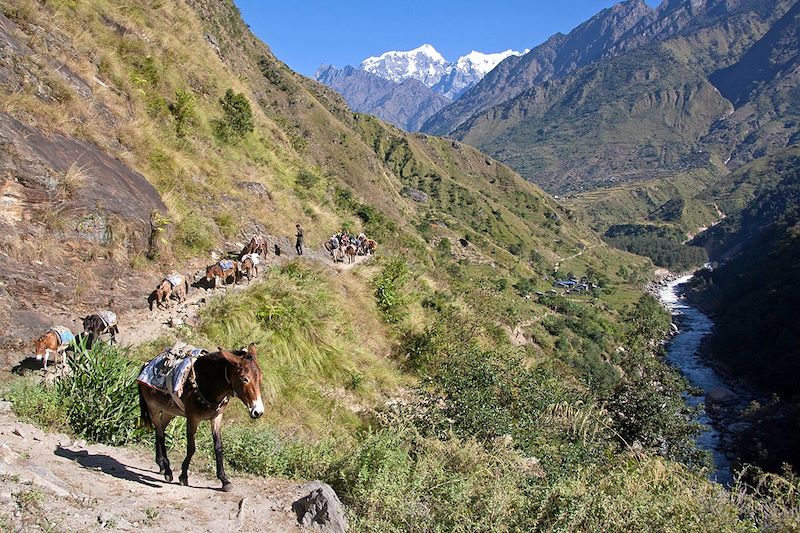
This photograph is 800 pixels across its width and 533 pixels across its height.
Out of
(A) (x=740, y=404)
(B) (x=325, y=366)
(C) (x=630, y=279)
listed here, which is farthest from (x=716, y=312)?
(B) (x=325, y=366)

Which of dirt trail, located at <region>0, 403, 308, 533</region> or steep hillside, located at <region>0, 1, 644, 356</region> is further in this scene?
steep hillside, located at <region>0, 1, 644, 356</region>

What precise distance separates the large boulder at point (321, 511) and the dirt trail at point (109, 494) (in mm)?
110

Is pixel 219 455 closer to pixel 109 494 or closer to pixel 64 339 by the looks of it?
pixel 109 494

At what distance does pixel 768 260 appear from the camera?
396 feet

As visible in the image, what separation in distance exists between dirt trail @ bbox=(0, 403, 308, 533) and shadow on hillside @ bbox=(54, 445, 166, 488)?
0.03 feet

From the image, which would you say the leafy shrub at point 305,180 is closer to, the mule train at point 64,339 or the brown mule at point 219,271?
the brown mule at point 219,271

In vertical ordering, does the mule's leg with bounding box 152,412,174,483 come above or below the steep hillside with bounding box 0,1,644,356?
below

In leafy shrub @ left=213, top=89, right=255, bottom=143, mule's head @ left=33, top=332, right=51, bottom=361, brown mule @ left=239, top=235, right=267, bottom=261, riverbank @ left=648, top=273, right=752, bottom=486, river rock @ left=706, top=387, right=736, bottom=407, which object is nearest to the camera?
mule's head @ left=33, top=332, right=51, bottom=361

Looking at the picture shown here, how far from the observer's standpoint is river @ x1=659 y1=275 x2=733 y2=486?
57.8 metres

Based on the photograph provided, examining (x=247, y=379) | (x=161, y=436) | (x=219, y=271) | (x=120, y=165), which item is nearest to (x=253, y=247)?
(x=219, y=271)

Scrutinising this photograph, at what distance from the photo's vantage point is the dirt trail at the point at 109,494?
→ 433cm

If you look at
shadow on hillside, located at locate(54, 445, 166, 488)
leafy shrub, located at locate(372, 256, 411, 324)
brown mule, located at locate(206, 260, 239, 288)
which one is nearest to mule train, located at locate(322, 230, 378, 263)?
leafy shrub, located at locate(372, 256, 411, 324)

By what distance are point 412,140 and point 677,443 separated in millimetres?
175885

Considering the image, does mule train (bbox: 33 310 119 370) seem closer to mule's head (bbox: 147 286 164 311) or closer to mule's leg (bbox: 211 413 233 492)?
mule's head (bbox: 147 286 164 311)
